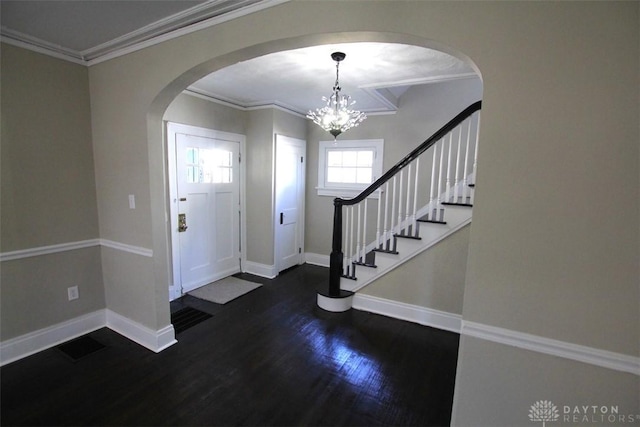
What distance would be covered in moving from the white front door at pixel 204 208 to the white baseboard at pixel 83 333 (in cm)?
75

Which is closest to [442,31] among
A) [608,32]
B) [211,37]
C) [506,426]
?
[608,32]

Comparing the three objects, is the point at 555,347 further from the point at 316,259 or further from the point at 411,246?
the point at 316,259

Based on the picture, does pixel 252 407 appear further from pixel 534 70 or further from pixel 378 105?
pixel 378 105

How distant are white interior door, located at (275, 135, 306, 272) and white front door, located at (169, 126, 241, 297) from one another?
624 mm

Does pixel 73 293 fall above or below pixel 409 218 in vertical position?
below

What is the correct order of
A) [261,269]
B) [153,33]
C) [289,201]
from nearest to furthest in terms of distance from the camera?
[153,33]
[261,269]
[289,201]

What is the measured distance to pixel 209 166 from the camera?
380cm

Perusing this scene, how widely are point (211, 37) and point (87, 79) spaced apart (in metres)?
1.63

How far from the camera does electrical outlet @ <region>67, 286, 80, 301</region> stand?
8.57 feet

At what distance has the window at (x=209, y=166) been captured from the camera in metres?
3.58

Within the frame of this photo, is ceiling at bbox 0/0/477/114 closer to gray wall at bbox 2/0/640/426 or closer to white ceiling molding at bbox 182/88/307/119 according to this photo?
white ceiling molding at bbox 182/88/307/119

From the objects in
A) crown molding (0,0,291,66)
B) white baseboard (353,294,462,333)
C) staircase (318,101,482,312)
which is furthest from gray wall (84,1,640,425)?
white baseboard (353,294,462,333)

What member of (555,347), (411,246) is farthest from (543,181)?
(411,246)

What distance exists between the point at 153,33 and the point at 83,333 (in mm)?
2740
